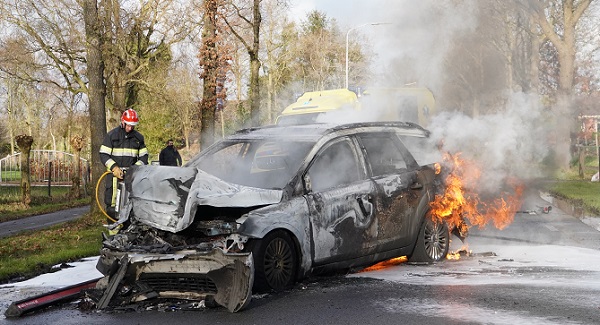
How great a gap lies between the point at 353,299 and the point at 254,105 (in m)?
20.8

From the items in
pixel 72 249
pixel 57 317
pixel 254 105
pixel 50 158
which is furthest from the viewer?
pixel 50 158

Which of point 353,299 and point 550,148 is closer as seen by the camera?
point 353,299

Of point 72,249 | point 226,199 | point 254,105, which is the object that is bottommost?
point 72,249

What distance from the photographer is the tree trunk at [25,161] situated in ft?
72.2

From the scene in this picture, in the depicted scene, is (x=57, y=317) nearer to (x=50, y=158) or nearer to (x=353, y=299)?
(x=353, y=299)

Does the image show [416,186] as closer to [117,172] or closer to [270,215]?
[270,215]

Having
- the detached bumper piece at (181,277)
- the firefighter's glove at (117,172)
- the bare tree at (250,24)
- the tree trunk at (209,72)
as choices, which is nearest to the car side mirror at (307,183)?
the detached bumper piece at (181,277)

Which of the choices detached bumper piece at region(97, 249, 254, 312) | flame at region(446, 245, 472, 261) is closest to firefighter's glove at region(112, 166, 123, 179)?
detached bumper piece at region(97, 249, 254, 312)

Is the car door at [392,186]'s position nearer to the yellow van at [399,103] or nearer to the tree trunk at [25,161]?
the yellow van at [399,103]

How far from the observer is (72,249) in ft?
37.3

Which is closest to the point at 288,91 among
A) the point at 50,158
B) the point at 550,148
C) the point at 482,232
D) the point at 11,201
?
the point at 50,158

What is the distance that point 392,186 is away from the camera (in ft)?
27.6

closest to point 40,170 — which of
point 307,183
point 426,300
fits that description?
point 307,183

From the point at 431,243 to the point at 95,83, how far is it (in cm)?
964
